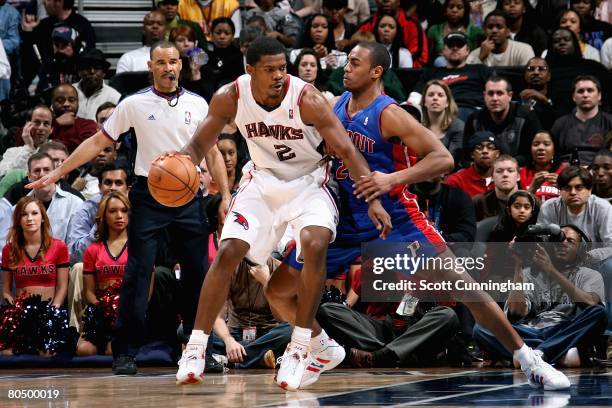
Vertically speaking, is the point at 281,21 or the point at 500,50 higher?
the point at 281,21

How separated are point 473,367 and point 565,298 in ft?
2.62

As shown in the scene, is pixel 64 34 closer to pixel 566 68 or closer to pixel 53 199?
pixel 53 199

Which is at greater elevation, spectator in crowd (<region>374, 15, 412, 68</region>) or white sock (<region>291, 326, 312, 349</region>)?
spectator in crowd (<region>374, 15, 412, 68</region>)

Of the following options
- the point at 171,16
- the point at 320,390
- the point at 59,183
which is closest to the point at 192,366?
the point at 320,390

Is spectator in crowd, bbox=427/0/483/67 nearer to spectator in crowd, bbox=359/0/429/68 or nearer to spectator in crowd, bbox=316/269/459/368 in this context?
spectator in crowd, bbox=359/0/429/68

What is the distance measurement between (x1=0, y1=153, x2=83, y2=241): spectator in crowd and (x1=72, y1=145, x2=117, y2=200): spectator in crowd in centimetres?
53

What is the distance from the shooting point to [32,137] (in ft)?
33.3

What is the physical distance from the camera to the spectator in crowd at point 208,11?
39.9ft

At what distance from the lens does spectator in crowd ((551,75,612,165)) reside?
9.48 meters

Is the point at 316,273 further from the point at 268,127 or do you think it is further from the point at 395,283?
the point at 395,283

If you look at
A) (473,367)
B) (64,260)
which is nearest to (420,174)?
(473,367)

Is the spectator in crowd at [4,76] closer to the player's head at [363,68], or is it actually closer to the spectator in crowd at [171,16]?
the spectator in crowd at [171,16]

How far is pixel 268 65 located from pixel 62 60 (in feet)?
21.6

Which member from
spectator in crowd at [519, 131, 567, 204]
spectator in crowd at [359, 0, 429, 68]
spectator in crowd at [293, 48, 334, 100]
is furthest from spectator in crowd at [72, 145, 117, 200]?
spectator in crowd at [519, 131, 567, 204]
